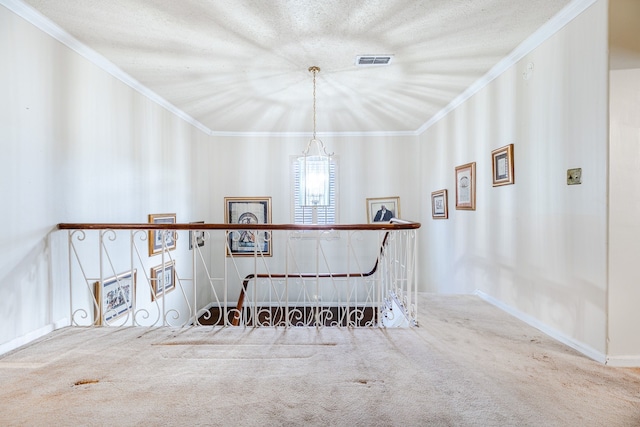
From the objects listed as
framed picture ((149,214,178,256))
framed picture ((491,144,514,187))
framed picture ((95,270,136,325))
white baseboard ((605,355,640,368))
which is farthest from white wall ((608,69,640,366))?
framed picture ((149,214,178,256))

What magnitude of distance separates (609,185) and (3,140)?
13.5 feet

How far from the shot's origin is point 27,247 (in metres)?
2.24

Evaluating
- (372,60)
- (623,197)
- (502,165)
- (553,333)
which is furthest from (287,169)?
(623,197)

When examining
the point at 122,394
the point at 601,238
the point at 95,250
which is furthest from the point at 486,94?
the point at 95,250

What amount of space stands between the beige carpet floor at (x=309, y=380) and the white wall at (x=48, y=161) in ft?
1.25

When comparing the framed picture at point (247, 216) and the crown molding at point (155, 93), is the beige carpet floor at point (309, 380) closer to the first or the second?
the crown molding at point (155, 93)

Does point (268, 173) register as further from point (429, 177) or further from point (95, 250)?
point (95, 250)

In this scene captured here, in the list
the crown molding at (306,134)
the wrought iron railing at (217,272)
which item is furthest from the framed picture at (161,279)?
the crown molding at (306,134)

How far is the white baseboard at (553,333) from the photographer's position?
81.1 inches

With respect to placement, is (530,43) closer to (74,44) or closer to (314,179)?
(314,179)

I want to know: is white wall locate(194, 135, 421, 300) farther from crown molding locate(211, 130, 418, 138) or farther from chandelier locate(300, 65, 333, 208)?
chandelier locate(300, 65, 333, 208)

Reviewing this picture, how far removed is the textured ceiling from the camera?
219 centimetres

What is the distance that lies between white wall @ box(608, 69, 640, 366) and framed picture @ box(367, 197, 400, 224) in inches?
146

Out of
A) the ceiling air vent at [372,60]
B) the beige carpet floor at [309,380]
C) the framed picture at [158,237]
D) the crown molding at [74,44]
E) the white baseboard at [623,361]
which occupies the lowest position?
the beige carpet floor at [309,380]
